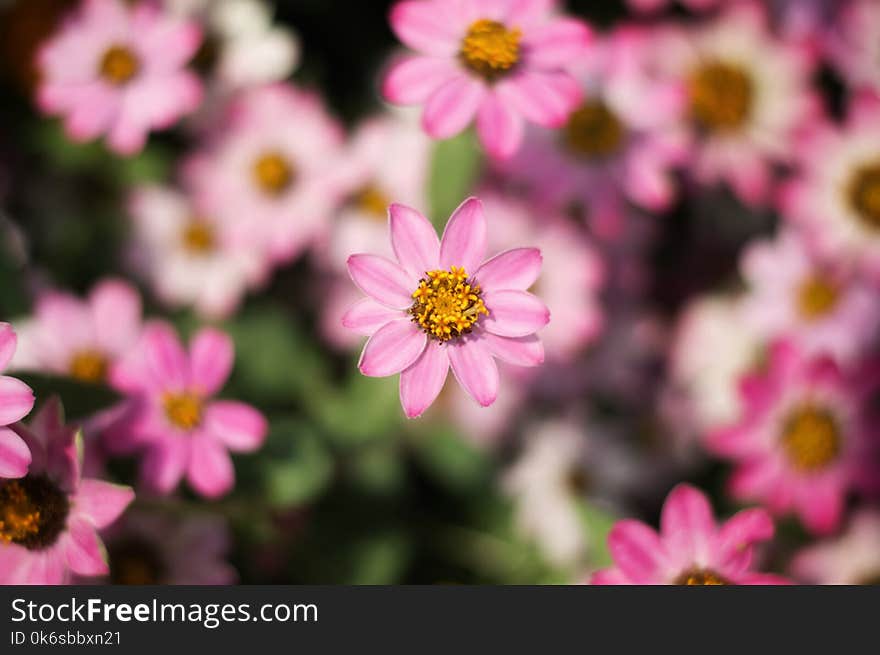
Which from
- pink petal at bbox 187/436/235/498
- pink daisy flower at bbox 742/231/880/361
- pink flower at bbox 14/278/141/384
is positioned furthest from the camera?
pink daisy flower at bbox 742/231/880/361

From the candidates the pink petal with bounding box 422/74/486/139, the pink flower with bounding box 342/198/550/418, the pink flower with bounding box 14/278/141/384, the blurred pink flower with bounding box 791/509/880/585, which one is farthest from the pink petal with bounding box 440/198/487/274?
the blurred pink flower with bounding box 791/509/880/585

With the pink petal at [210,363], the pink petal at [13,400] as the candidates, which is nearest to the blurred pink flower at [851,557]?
the pink petal at [210,363]

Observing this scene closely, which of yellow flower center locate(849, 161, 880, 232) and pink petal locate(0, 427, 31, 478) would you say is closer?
pink petal locate(0, 427, 31, 478)

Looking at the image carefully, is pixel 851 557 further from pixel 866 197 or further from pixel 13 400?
pixel 13 400

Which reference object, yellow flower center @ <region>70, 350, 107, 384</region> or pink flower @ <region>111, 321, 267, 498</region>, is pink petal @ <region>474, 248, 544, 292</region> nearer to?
pink flower @ <region>111, 321, 267, 498</region>

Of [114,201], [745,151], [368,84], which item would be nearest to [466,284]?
[745,151]

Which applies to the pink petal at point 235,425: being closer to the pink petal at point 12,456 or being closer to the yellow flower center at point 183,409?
the yellow flower center at point 183,409

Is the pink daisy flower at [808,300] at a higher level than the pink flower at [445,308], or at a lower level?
higher
